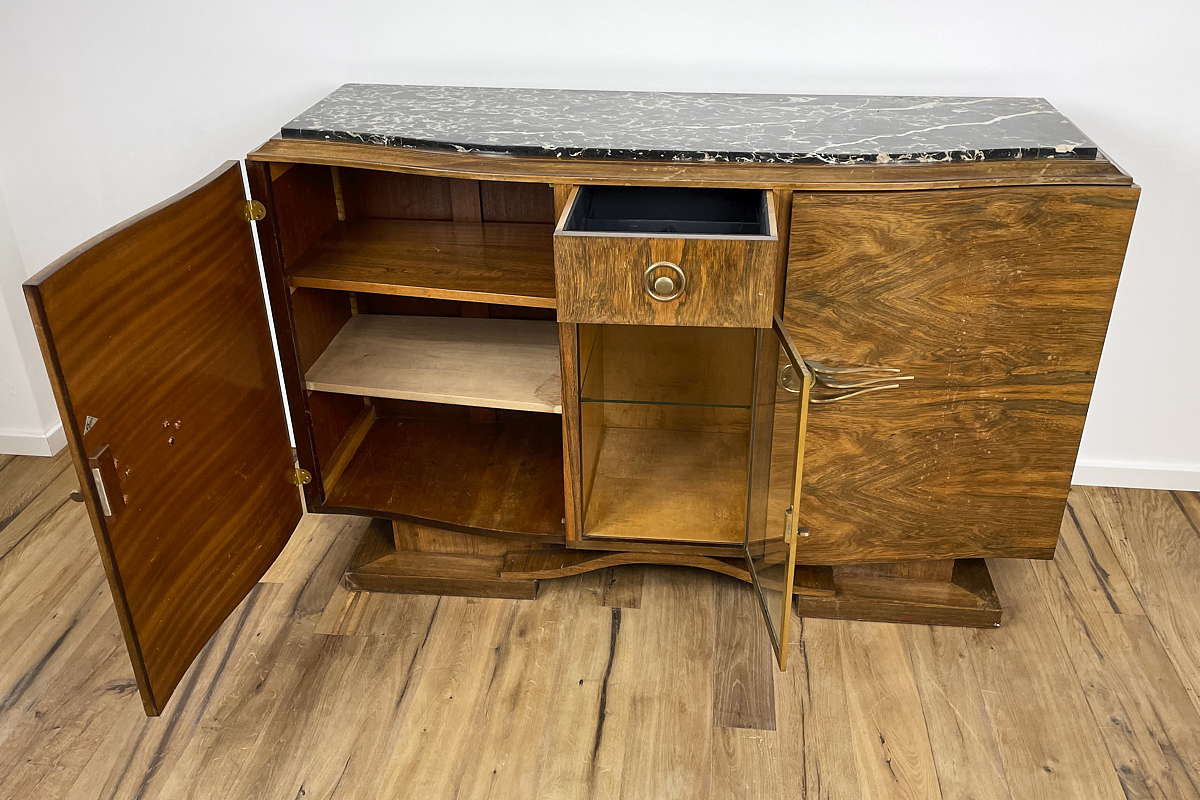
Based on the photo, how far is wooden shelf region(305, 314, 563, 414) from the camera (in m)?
1.59

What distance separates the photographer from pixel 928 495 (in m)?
1.53

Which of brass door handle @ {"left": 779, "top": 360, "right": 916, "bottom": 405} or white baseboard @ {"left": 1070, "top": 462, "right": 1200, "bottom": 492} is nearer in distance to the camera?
brass door handle @ {"left": 779, "top": 360, "right": 916, "bottom": 405}

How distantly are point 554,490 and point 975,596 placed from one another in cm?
78

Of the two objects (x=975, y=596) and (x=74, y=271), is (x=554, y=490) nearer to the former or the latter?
(x=975, y=596)

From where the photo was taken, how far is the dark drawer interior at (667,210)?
1519mm

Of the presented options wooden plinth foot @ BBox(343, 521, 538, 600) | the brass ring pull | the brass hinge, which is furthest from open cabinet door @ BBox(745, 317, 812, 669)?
the brass hinge

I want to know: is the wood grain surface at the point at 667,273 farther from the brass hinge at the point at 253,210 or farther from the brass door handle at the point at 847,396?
the brass hinge at the point at 253,210

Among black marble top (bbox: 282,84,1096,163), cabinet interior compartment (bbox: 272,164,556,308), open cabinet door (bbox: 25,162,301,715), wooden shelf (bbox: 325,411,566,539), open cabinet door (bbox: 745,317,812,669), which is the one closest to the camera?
open cabinet door (bbox: 25,162,301,715)

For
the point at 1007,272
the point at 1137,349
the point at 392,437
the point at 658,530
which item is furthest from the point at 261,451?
the point at 1137,349

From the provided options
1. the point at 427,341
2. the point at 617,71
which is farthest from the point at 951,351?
the point at 427,341

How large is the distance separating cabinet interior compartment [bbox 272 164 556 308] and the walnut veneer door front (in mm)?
451

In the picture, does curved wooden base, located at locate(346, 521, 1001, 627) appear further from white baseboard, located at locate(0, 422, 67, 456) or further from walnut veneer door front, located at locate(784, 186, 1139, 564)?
white baseboard, located at locate(0, 422, 67, 456)

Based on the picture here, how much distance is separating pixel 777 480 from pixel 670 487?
0.36 m

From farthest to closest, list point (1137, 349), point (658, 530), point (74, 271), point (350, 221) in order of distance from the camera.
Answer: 1. point (1137, 349)
2. point (350, 221)
3. point (658, 530)
4. point (74, 271)
